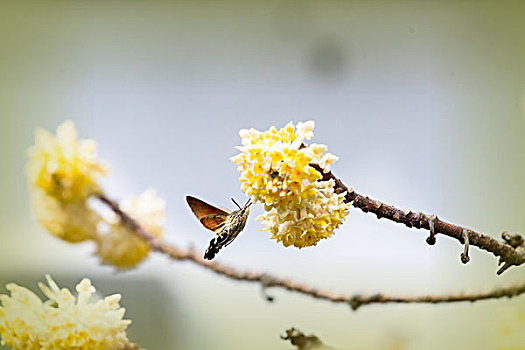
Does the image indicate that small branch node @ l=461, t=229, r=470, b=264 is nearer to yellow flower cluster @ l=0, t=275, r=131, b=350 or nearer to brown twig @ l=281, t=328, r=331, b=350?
brown twig @ l=281, t=328, r=331, b=350

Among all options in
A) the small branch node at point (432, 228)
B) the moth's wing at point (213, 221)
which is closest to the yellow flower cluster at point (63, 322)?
the moth's wing at point (213, 221)

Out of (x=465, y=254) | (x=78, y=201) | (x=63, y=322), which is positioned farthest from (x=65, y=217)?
(x=465, y=254)

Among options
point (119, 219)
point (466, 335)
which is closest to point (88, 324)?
point (119, 219)

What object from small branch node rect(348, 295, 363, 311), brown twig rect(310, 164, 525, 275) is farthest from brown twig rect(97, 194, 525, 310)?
brown twig rect(310, 164, 525, 275)

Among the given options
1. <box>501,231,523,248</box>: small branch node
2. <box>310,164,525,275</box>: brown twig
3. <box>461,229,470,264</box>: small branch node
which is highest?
<box>501,231,523,248</box>: small branch node

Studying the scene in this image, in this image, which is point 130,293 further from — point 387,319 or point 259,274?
point 259,274

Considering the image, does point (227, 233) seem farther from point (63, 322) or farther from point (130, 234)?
point (130, 234)

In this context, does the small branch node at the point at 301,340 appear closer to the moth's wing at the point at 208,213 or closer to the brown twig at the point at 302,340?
the brown twig at the point at 302,340
